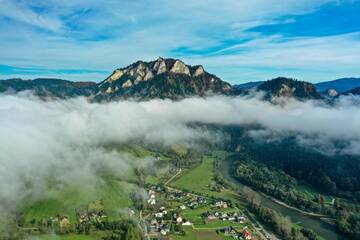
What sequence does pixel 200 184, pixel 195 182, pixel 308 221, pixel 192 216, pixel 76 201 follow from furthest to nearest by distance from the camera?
pixel 195 182
pixel 200 184
pixel 76 201
pixel 192 216
pixel 308 221

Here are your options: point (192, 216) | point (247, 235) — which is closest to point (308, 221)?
point (247, 235)

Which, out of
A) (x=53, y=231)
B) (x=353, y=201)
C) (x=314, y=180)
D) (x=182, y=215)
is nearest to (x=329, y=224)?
(x=353, y=201)

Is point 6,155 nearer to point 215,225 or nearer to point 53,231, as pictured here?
point 53,231

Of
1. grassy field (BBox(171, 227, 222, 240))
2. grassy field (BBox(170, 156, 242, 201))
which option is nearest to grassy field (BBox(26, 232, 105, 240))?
grassy field (BBox(171, 227, 222, 240))

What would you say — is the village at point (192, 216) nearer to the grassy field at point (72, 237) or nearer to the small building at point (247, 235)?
the small building at point (247, 235)

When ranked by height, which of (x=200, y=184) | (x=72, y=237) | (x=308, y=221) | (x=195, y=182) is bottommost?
(x=195, y=182)

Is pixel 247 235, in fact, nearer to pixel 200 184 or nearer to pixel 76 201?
pixel 76 201

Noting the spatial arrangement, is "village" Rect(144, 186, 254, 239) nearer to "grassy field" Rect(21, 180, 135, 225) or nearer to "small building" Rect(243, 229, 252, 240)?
"small building" Rect(243, 229, 252, 240)

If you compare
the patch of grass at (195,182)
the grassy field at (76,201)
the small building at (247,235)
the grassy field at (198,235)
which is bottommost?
the patch of grass at (195,182)

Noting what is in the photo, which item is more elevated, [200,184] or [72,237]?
[72,237]

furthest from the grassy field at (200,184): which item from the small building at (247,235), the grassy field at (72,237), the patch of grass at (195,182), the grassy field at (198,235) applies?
the grassy field at (72,237)

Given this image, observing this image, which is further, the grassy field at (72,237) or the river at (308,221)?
the river at (308,221)

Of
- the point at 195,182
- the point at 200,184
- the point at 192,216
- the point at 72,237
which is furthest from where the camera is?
the point at 195,182
